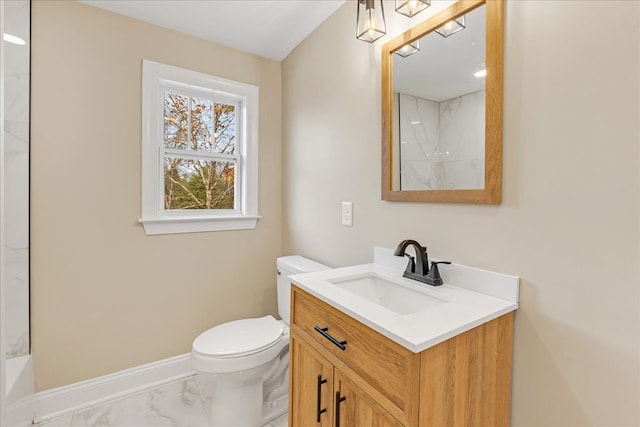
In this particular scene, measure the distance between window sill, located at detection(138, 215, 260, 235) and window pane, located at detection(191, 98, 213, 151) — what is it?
527 mm

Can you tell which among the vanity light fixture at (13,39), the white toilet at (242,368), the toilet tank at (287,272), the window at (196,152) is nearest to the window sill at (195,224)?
the window at (196,152)

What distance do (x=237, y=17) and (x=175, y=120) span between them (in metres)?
0.79

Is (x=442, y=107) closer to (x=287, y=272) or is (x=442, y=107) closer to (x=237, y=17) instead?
(x=287, y=272)

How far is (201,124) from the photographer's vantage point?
2.19 m

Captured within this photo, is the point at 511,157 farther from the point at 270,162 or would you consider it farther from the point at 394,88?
the point at 270,162

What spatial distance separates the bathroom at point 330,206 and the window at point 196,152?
0.24 ft

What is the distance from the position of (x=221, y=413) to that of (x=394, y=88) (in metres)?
1.82

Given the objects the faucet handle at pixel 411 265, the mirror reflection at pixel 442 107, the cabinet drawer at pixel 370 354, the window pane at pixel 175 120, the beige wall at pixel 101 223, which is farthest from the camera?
the window pane at pixel 175 120

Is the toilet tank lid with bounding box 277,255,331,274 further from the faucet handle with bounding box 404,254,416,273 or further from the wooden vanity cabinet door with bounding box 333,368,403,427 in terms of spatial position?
the wooden vanity cabinet door with bounding box 333,368,403,427

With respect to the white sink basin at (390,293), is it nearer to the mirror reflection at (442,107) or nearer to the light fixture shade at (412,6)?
the mirror reflection at (442,107)

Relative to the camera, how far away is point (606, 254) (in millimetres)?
809

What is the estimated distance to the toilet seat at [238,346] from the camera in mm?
1461

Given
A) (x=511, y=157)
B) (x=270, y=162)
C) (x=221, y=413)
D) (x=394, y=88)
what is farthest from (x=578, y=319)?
(x=270, y=162)

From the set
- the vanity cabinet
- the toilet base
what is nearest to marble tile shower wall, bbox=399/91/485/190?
the vanity cabinet
